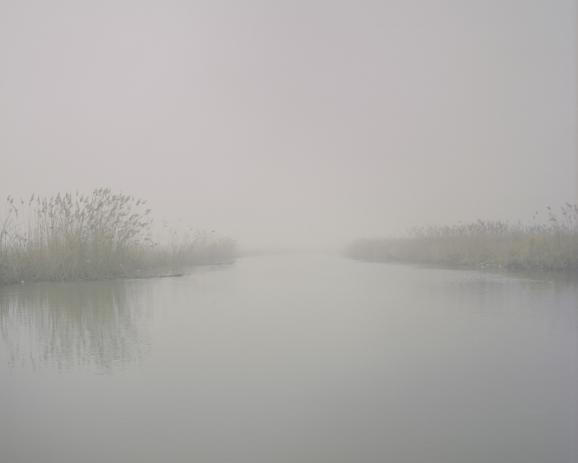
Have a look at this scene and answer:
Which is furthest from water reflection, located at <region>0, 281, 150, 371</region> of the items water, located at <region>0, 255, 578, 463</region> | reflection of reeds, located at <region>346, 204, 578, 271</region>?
reflection of reeds, located at <region>346, 204, 578, 271</region>

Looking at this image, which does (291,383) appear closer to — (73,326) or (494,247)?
(73,326)

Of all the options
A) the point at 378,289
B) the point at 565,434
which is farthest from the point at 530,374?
the point at 378,289

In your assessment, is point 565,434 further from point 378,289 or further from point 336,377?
point 378,289

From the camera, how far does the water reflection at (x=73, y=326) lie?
110 inches

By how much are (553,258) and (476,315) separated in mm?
4445

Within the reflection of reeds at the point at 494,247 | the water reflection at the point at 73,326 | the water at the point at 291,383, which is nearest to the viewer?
the water at the point at 291,383

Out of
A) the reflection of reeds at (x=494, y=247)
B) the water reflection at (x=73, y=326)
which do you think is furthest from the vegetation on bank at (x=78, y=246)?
the reflection of reeds at (x=494, y=247)

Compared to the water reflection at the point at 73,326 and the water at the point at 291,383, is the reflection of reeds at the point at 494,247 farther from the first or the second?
the water reflection at the point at 73,326

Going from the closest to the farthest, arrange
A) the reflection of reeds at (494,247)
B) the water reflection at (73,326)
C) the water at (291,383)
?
the water at (291,383) → the water reflection at (73,326) → the reflection of reeds at (494,247)

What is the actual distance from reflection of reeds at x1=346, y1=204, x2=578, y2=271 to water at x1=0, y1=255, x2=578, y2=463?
355 cm

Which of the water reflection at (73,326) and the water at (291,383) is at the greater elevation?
the water reflection at (73,326)

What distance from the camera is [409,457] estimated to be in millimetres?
1540

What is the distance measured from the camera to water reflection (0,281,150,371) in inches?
110

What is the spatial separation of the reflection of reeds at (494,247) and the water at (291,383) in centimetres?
355
